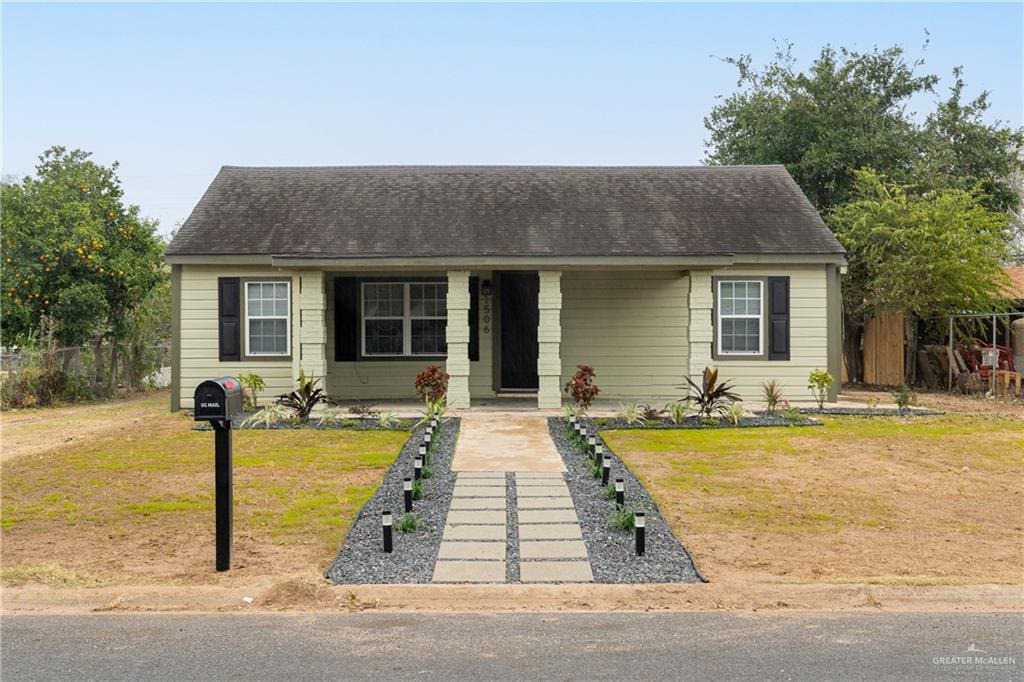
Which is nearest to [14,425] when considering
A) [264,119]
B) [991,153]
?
[264,119]

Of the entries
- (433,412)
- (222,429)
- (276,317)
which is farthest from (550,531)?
(276,317)

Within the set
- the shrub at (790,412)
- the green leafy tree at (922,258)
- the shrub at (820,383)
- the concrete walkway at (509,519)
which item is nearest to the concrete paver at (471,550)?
the concrete walkway at (509,519)

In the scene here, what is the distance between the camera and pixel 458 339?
1515cm

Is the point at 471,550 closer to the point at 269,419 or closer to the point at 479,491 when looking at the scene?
the point at 479,491

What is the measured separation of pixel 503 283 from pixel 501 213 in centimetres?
147

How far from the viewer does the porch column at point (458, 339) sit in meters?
15.1

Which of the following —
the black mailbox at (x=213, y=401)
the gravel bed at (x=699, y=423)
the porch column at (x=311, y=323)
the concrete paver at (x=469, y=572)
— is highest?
the porch column at (x=311, y=323)

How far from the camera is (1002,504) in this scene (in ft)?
27.5

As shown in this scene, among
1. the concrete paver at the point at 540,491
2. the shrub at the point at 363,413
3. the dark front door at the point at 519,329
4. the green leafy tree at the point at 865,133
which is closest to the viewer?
the concrete paver at the point at 540,491

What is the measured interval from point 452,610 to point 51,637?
2.28m

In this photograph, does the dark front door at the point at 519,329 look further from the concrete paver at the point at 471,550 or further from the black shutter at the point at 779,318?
the concrete paver at the point at 471,550

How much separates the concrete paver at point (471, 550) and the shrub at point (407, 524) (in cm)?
40

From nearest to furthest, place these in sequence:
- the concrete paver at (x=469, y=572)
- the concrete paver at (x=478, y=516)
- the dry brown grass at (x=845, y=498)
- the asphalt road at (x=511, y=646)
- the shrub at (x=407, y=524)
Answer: the asphalt road at (x=511, y=646) < the concrete paver at (x=469, y=572) < the dry brown grass at (x=845, y=498) < the shrub at (x=407, y=524) < the concrete paver at (x=478, y=516)

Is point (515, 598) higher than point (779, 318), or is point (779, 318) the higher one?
point (779, 318)
